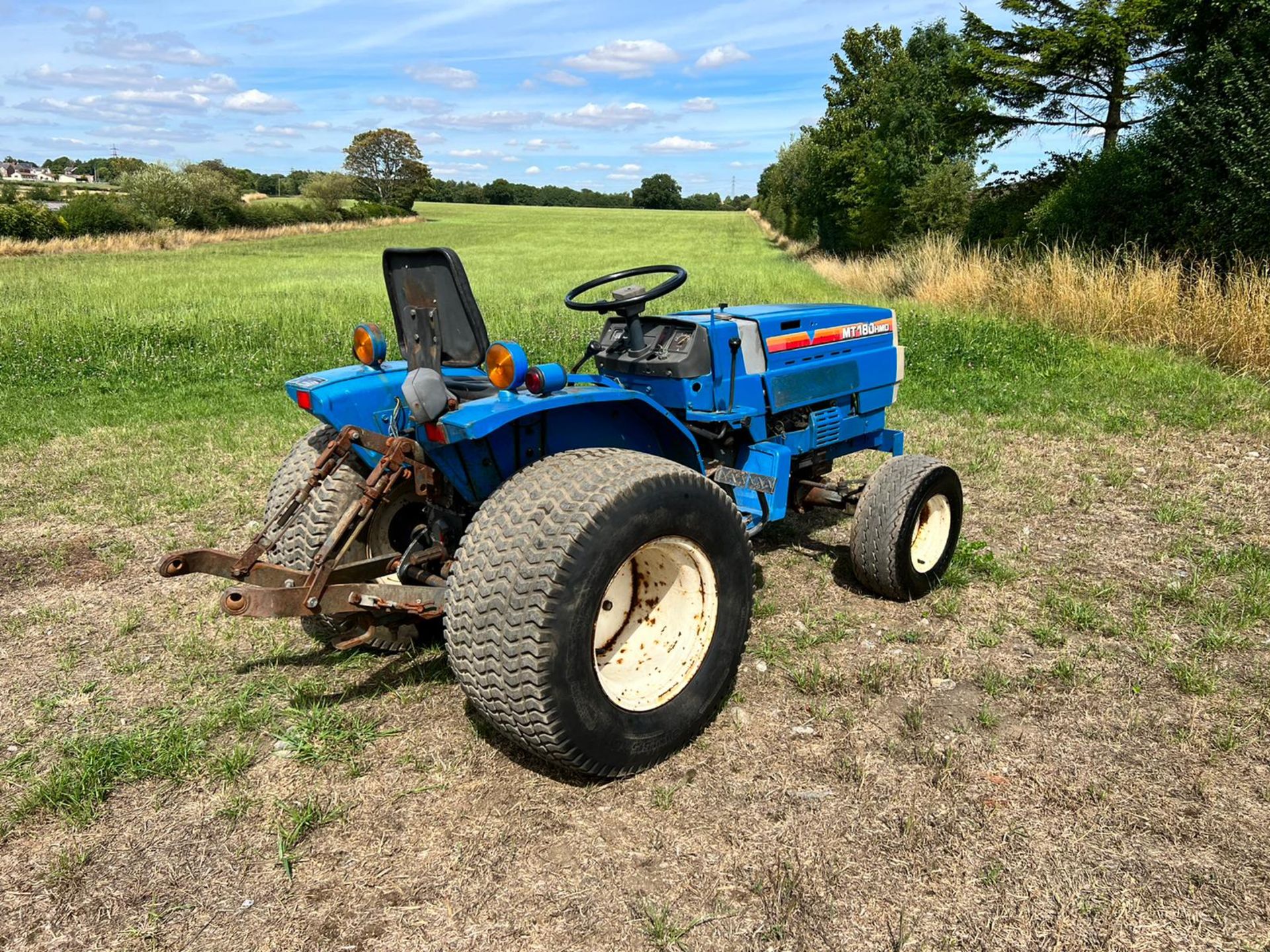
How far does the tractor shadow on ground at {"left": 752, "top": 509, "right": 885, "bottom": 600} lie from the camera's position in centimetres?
411

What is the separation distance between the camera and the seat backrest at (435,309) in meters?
2.75

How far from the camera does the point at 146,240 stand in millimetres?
31297

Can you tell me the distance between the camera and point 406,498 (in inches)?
127

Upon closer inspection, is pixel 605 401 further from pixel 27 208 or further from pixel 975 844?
pixel 27 208

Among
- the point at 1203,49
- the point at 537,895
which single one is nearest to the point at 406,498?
the point at 537,895

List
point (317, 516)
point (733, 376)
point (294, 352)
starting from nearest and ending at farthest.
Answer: point (317, 516) < point (733, 376) < point (294, 352)

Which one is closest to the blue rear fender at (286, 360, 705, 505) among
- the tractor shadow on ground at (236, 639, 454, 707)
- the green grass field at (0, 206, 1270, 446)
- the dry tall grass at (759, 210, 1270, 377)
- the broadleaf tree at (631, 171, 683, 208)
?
the tractor shadow on ground at (236, 639, 454, 707)

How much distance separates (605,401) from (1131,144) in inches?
459

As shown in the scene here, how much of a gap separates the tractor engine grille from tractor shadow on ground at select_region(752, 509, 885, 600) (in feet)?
1.74

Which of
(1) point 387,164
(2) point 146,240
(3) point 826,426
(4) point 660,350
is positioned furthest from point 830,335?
(1) point 387,164

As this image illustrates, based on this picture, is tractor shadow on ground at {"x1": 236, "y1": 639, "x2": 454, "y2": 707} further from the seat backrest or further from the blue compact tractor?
the seat backrest

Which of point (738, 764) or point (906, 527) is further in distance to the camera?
point (906, 527)

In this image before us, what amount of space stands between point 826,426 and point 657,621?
169cm

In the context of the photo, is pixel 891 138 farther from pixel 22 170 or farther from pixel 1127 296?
pixel 22 170
